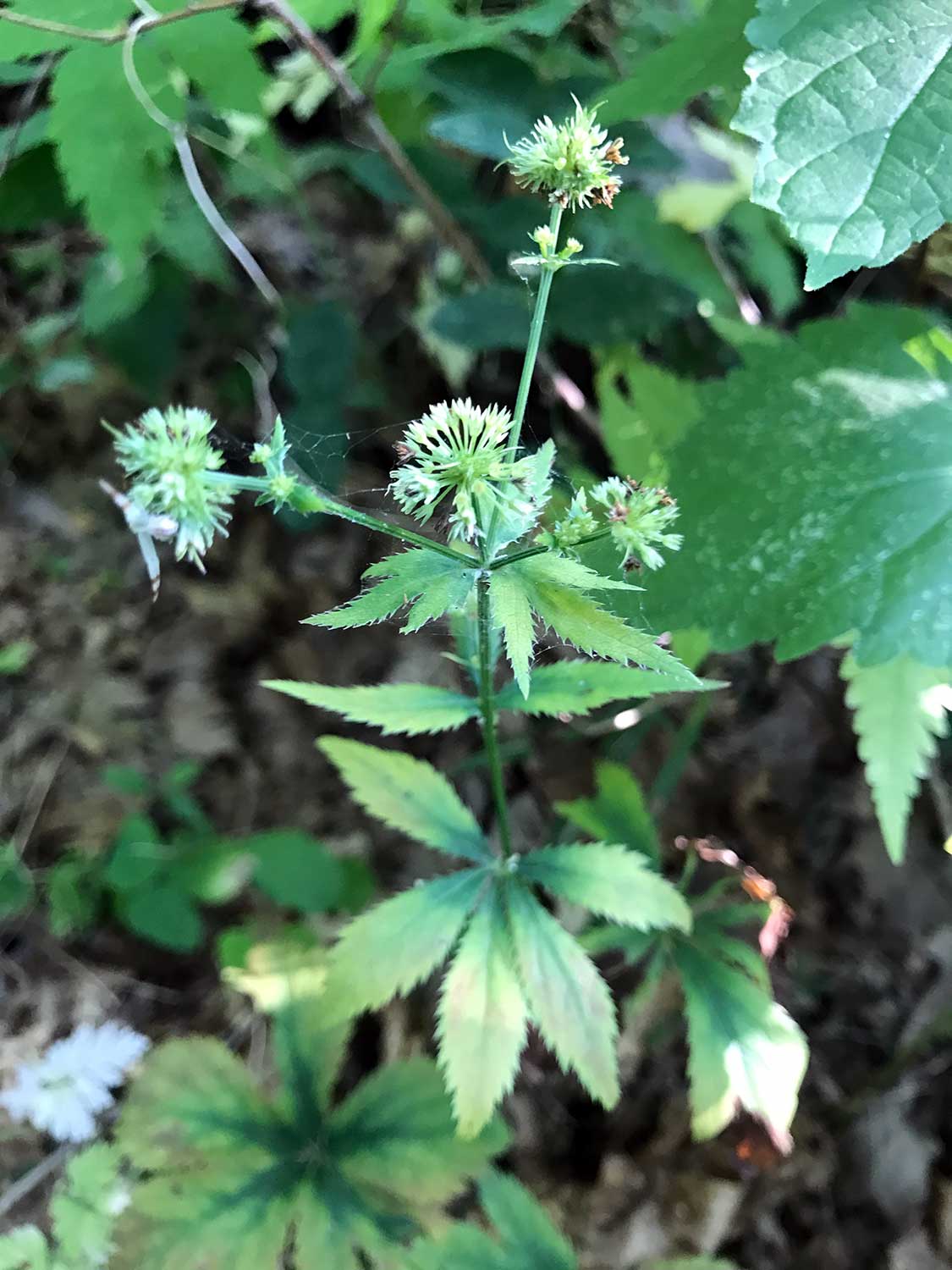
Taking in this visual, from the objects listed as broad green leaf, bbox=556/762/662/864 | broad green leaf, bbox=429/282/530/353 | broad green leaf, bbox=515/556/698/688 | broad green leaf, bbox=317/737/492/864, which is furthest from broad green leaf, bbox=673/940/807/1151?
broad green leaf, bbox=429/282/530/353

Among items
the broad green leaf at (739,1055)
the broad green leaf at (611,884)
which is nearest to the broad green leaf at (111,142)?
the broad green leaf at (611,884)

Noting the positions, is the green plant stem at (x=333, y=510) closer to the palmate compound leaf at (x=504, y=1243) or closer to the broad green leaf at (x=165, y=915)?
the palmate compound leaf at (x=504, y=1243)

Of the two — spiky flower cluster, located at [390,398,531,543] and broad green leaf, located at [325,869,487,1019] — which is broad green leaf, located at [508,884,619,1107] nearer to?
broad green leaf, located at [325,869,487,1019]

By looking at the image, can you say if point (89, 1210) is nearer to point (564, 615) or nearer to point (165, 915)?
point (165, 915)

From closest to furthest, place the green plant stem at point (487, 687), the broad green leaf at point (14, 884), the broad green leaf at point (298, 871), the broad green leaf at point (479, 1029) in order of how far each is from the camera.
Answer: the green plant stem at point (487, 687)
the broad green leaf at point (479, 1029)
the broad green leaf at point (298, 871)
the broad green leaf at point (14, 884)

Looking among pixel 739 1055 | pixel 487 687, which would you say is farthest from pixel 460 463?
pixel 739 1055

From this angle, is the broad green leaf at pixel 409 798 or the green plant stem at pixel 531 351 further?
the broad green leaf at pixel 409 798

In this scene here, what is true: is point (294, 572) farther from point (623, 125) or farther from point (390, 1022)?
point (623, 125)
